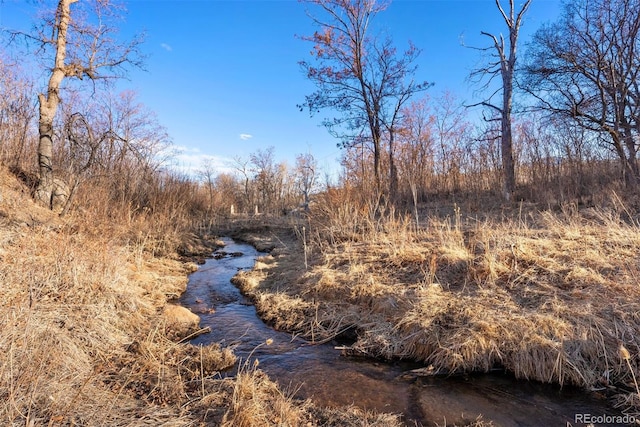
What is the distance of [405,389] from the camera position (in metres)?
3.52

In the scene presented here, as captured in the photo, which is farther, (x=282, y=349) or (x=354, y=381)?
(x=282, y=349)

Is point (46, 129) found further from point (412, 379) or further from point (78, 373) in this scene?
point (412, 379)

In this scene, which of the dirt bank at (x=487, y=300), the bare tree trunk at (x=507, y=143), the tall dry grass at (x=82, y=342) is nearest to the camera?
the tall dry grass at (x=82, y=342)

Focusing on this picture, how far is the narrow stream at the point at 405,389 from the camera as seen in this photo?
304 centimetres

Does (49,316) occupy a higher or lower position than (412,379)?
higher

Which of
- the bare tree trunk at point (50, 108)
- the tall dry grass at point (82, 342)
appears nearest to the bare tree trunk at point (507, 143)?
the tall dry grass at point (82, 342)

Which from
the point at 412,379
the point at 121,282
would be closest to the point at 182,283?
the point at 121,282

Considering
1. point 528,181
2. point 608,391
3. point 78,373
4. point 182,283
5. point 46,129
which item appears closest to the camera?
point 78,373

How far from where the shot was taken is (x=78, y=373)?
3014 millimetres

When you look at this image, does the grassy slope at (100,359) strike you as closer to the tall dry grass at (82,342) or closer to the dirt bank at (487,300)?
the tall dry grass at (82,342)

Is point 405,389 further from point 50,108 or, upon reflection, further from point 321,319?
point 50,108

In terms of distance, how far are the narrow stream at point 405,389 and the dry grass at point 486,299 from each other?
0.22 meters

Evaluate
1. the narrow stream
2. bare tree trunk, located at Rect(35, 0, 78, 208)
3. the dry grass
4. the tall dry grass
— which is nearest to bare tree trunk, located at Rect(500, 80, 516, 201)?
the dry grass

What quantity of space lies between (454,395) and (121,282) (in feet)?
17.9
